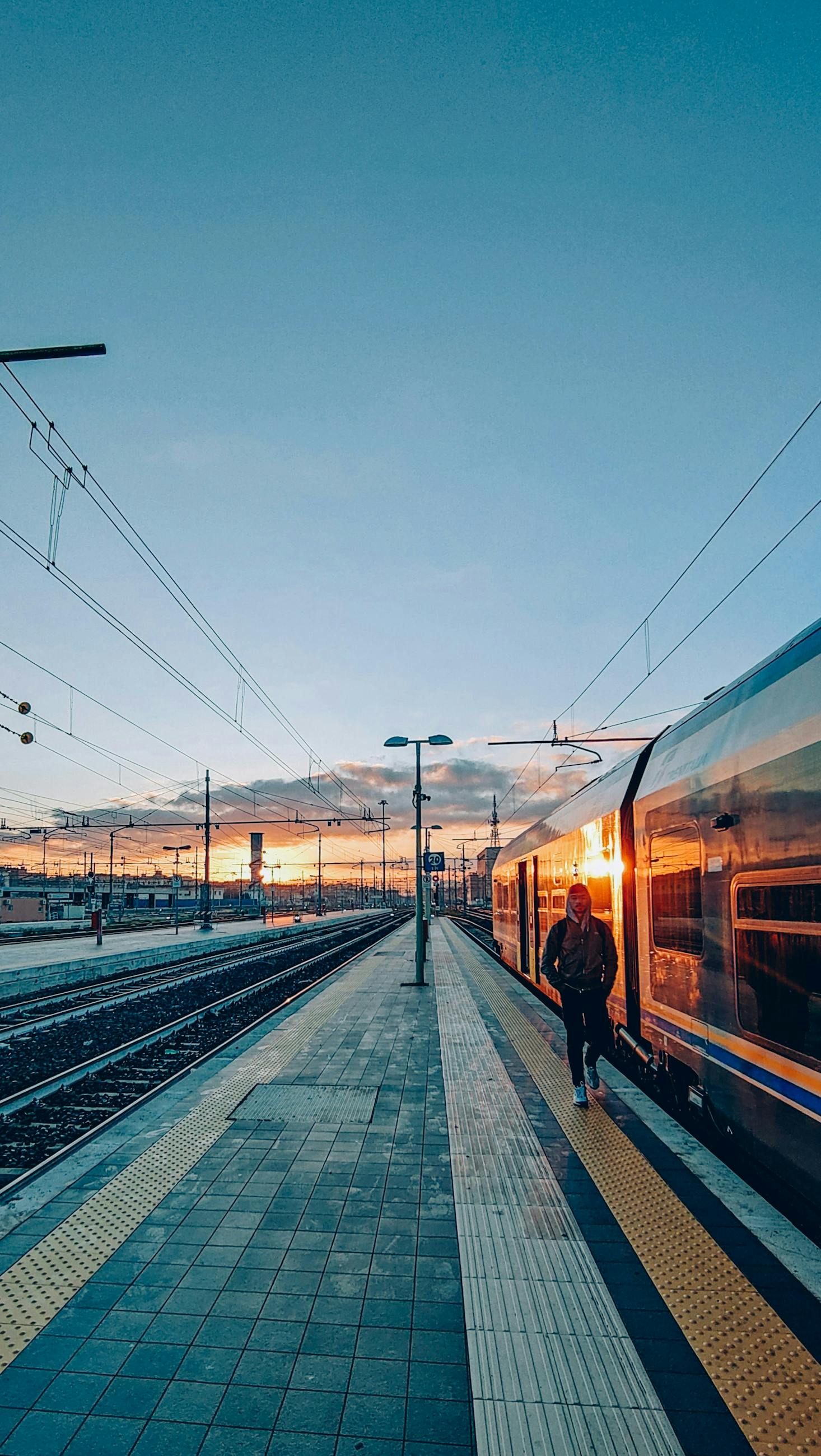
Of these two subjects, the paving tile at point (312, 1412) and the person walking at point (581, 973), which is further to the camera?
the person walking at point (581, 973)

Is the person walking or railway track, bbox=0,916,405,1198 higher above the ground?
the person walking

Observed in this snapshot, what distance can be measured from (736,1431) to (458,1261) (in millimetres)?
1609

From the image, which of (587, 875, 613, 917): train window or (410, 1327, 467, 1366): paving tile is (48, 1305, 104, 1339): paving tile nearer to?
(410, 1327, 467, 1366): paving tile

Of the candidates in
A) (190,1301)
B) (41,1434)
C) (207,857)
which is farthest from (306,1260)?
(207,857)

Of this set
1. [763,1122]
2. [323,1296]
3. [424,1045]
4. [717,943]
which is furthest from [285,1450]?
[424,1045]

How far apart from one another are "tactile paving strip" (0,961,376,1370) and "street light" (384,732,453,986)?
28.0 ft

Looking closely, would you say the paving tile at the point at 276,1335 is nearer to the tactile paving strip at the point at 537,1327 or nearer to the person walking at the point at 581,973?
the tactile paving strip at the point at 537,1327

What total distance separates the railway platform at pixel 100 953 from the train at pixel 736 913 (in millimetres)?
15311

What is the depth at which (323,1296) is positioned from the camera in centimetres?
374

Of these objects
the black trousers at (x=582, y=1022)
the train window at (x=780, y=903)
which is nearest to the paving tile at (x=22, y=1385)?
the train window at (x=780, y=903)

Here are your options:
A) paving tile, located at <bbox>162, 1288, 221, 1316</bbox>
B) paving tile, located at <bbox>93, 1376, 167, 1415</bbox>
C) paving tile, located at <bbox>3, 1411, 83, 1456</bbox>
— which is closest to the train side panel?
paving tile, located at <bbox>162, 1288, 221, 1316</bbox>

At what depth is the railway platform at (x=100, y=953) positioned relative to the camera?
60.3 ft

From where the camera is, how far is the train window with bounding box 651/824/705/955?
5.65m

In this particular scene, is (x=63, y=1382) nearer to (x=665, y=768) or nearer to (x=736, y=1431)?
(x=736, y=1431)
